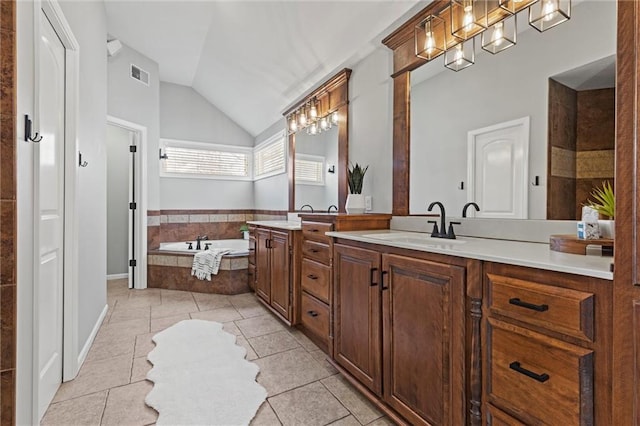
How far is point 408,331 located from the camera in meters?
1.43

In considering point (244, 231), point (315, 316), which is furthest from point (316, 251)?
point (244, 231)

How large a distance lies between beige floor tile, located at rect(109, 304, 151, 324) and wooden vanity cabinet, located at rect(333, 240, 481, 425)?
7.35ft

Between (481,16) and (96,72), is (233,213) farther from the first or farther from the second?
(481,16)

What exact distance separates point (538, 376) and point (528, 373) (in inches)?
1.1

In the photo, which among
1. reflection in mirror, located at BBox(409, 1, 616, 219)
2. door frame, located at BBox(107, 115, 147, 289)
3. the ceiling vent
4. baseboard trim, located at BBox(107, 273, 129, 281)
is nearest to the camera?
reflection in mirror, located at BBox(409, 1, 616, 219)

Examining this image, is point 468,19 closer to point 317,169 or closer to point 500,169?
point 500,169

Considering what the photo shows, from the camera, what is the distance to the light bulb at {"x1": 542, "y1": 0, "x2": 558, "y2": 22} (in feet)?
4.81

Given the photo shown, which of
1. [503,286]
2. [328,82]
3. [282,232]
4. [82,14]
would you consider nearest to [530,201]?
[503,286]

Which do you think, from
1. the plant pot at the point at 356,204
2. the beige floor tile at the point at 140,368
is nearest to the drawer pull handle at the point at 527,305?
the plant pot at the point at 356,204

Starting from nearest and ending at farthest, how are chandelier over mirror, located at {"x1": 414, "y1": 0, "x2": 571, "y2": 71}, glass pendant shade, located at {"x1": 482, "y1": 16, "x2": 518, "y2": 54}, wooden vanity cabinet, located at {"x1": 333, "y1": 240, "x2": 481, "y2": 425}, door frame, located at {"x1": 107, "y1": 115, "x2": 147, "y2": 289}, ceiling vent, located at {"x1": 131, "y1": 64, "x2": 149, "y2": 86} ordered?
1. wooden vanity cabinet, located at {"x1": 333, "y1": 240, "x2": 481, "y2": 425}
2. chandelier over mirror, located at {"x1": 414, "y1": 0, "x2": 571, "y2": 71}
3. glass pendant shade, located at {"x1": 482, "y1": 16, "x2": 518, "y2": 54}
4. ceiling vent, located at {"x1": 131, "y1": 64, "x2": 149, "y2": 86}
5. door frame, located at {"x1": 107, "y1": 115, "x2": 147, "y2": 289}

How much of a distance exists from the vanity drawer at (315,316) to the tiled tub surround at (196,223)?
1.99 m

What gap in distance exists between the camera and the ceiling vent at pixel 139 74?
3990 mm

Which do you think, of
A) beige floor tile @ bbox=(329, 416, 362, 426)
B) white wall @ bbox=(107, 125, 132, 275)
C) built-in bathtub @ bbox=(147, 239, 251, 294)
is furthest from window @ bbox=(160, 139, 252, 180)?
beige floor tile @ bbox=(329, 416, 362, 426)

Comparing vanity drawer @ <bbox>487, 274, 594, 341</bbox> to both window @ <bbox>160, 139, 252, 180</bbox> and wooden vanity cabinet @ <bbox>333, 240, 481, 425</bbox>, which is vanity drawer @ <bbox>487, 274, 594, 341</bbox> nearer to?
wooden vanity cabinet @ <bbox>333, 240, 481, 425</bbox>
